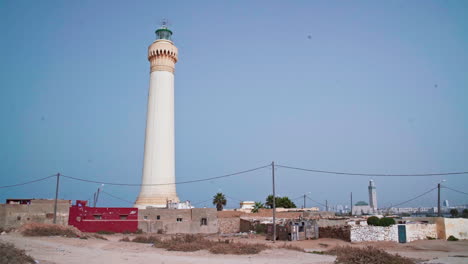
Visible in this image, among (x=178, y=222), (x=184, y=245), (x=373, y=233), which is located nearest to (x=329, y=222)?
(x=373, y=233)

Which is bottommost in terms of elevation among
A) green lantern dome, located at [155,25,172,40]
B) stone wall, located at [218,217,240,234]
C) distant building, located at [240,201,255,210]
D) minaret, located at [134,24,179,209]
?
stone wall, located at [218,217,240,234]

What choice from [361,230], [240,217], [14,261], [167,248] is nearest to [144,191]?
[240,217]

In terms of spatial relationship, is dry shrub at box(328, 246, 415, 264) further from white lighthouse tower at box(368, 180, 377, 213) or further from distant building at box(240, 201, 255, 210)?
white lighthouse tower at box(368, 180, 377, 213)

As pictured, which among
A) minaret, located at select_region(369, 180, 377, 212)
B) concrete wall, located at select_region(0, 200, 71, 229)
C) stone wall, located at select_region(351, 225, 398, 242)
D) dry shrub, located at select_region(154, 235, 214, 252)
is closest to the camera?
dry shrub, located at select_region(154, 235, 214, 252)

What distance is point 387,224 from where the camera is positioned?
31438 mm

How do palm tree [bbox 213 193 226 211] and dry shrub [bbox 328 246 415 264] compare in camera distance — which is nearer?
dry shrub [bbox 328 246 415 264]

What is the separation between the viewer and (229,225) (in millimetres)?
42812

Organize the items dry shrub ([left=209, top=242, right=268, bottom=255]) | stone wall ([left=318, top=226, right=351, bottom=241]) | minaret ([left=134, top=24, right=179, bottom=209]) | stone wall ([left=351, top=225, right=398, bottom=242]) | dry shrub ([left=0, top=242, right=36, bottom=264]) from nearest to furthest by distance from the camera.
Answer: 1. dry shrub ([left=0, top=242, right=36, bottom=264])
2. dry shrub ([left=209, top=242, right=268, bottom=255])
3. stone wall ([left=351, top=225, right=398, bottom=242])
4. stone wall ([left=318, top=226, right=351, bottom=241])
5. minaret ([left=134, top=24, right=179, bottom=209])

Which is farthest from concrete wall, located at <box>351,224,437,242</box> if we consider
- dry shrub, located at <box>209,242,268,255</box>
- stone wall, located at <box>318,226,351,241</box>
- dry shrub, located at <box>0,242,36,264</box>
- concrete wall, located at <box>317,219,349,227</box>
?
dry shrub, located at <box>0,242,36,264</box>

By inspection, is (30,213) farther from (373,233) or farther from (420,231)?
(420,231)

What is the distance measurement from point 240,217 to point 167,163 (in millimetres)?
11130

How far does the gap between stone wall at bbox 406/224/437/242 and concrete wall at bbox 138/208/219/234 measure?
18.6 m

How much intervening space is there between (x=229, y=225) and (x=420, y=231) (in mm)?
19732

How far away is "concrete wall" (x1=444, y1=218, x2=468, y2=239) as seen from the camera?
108 feet
